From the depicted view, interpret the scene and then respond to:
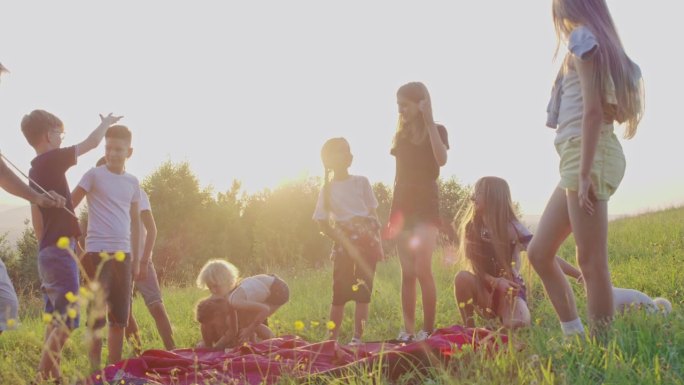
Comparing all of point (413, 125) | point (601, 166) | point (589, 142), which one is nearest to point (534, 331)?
point (601, 166)

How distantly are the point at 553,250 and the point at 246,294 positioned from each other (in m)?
3.22

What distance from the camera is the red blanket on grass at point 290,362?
12.4 ft

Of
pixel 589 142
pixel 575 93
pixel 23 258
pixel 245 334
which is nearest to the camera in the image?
pixel 589 142

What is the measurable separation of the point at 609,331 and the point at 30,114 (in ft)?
14.2

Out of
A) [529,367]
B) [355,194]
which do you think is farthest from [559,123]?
[355,194]

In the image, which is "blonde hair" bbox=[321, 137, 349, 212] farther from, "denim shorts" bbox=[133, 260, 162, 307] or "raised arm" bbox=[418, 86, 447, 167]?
"denim shorts" bbox=[133, 260, 162, 307]

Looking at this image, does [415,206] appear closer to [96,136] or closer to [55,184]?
[96,136]

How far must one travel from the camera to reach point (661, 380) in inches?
108

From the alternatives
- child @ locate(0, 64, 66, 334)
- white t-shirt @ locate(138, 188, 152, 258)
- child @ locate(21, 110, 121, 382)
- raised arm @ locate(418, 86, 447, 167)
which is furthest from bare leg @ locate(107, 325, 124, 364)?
raised arm @ locate(418, 86, 447, 167)

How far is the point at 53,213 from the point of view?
4.99m

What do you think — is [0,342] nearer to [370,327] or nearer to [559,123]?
[370,327]

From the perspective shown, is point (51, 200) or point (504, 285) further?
point (504, 285)

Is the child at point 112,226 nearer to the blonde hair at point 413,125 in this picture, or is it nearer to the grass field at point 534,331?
the grass field at point 534,331

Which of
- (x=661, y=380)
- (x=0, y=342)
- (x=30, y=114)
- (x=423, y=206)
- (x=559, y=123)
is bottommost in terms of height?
(x=0, y=342)
